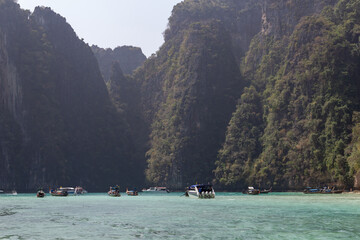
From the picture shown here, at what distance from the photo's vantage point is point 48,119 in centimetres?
17625

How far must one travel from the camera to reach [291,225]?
32875mm

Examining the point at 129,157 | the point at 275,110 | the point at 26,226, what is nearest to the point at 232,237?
the point at 26,226

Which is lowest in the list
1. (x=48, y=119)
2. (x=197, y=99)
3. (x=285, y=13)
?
(x=48, y=119)

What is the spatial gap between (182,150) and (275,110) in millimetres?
38013

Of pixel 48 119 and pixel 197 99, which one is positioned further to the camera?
pixel 48 119

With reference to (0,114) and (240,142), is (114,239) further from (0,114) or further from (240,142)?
(0,114)

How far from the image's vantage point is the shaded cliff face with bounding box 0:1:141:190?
162750 millimetres

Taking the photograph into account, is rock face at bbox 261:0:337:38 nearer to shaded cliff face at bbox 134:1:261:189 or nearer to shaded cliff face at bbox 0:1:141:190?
shaded cliff face at bbox 134:1:261:189

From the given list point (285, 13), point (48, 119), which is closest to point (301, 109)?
point (285, 13)

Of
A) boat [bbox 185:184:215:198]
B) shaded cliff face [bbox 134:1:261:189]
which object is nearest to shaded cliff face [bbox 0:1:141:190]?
shaded cliff face [bbox 134:1:261:189]

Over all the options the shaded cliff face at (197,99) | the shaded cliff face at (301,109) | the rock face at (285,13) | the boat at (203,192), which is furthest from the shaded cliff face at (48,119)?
the boat at (203,192)

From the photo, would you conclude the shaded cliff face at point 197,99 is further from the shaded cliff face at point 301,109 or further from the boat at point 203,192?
the boat at point 203,192

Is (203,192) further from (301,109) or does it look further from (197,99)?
(197,99)

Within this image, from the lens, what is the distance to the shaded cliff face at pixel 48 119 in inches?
6407
